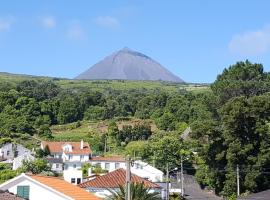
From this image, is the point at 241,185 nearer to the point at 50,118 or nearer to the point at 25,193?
the point at 25,193

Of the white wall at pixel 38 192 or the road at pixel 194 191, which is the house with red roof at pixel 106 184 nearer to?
the white wall at pixel 38 192

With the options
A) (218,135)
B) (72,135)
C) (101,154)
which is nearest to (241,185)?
(218,135)

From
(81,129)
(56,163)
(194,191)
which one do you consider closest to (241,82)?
(194,191)

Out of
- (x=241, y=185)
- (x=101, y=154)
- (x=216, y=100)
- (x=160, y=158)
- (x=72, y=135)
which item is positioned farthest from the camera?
(x=72, y=135)

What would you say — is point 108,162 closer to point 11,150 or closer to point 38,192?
point 11,150

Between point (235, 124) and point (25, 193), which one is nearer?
point (25, 193)

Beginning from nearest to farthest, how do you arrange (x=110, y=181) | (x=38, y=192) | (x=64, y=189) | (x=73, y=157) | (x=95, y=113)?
(x=38, y=192)
(x=64, y=189)
(x=110, y=181)
(x=73, y=157)
(x=95, y=113)

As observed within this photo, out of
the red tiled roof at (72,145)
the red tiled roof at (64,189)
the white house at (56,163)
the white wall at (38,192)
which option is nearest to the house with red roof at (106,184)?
the red tiled roof at (64,189)
